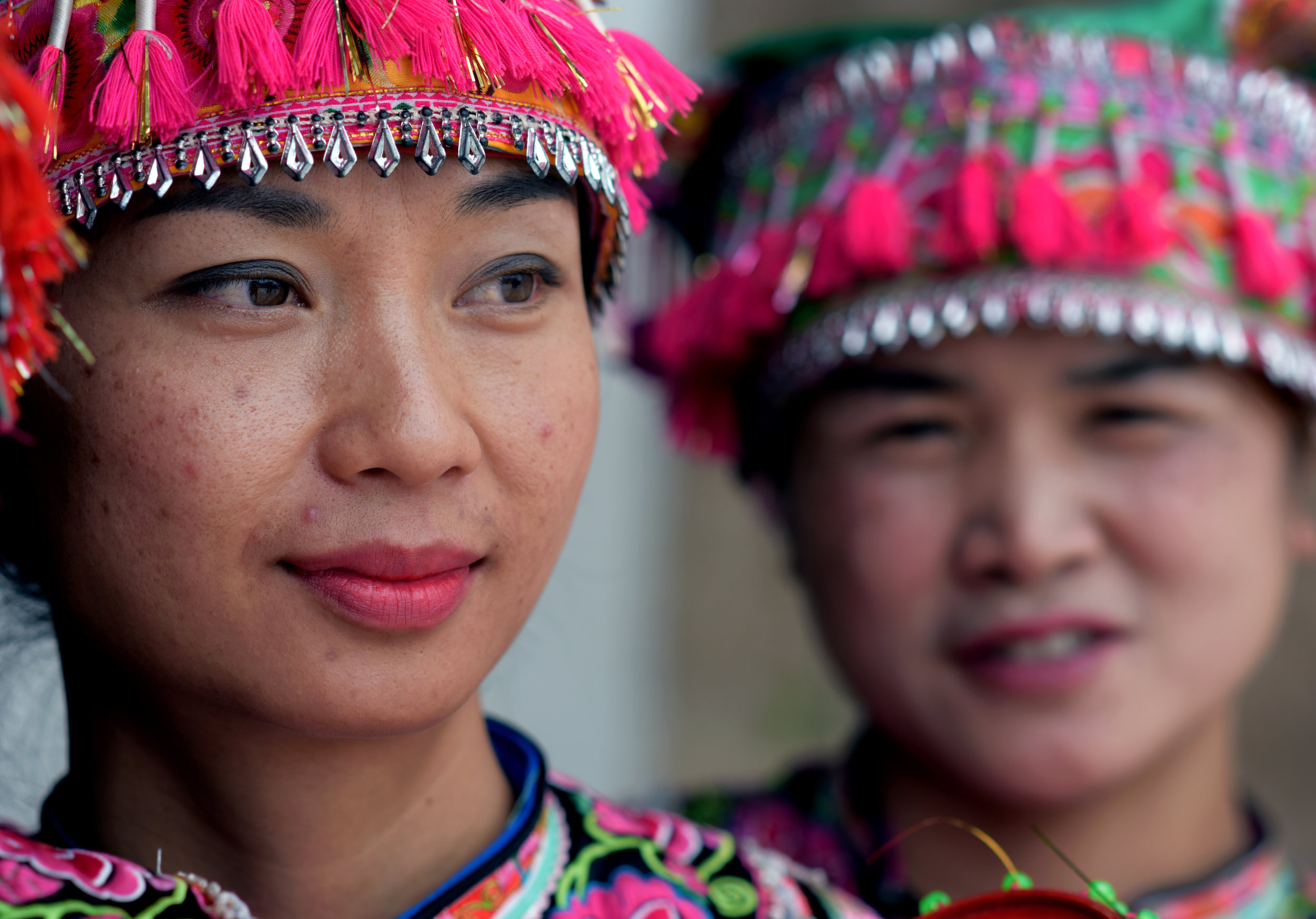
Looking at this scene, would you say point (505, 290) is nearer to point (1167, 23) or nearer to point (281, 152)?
point (281, 152)

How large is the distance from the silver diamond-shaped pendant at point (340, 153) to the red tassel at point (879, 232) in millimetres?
823

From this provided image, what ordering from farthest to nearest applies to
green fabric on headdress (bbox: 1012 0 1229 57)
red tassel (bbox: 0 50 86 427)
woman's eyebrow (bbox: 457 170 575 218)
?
green fabric on headdress (bbox: 1012 0 1229 57) → woman's eyebrow (bbox: 457 170 575 218) → red tassel (bbox: 0 50 86 427)

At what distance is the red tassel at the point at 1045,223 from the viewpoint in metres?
1.61

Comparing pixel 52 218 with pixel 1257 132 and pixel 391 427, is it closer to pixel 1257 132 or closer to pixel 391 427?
pixel 391 427

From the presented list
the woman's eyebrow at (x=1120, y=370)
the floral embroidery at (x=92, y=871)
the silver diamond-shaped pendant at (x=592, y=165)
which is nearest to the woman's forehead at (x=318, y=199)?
the silver diamond-shaped pendant at (x=592, y=165)

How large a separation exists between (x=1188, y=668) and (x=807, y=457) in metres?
0.53

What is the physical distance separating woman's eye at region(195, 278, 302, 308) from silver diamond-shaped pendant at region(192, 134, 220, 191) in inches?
2.7

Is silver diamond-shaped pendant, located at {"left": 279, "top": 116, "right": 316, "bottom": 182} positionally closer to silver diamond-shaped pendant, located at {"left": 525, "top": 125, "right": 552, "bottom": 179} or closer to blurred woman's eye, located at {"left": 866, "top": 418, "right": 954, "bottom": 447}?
silver diamond-shaped pendant, located at {"left": 525, "top": 125, "right": 552, "bottom": 179}

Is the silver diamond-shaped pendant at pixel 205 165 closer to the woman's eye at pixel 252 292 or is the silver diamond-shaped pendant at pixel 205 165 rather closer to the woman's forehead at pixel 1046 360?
the woman's eye at pixel 252 292

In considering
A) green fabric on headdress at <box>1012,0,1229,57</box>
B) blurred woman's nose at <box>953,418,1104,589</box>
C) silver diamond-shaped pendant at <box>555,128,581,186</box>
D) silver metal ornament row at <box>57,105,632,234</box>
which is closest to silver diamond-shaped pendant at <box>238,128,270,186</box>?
silver metal ornament row at <box>57,105,632,234</box>

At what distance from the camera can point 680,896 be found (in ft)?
3.95

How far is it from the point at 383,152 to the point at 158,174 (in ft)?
0.50

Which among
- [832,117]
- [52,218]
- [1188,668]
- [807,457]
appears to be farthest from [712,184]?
[52,218]

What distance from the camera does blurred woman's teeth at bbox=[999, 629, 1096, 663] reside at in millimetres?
1661
